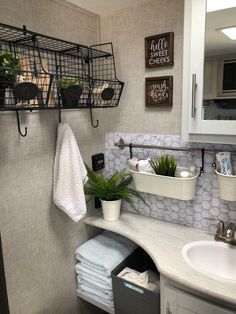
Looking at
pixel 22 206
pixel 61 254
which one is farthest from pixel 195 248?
pixel 22 206

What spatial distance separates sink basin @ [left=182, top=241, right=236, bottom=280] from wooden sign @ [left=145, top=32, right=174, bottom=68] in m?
1.04

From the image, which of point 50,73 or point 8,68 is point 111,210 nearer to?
point 50,73

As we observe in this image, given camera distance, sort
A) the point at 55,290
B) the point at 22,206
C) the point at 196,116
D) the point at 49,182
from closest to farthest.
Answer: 1. the point at 196,116
2. the point at 22,206
3. the point at 49,182
4. the point at 55,290

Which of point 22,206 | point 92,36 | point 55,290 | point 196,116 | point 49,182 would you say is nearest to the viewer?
point 196,116

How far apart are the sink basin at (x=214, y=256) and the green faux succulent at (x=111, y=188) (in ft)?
1.46

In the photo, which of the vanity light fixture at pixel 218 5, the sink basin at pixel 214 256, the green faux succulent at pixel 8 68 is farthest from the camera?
the sink basin at pixel 214 256

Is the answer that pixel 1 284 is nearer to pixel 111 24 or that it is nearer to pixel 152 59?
pixel 152 59

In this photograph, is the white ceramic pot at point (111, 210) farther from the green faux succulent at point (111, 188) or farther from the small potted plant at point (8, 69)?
the small potted plant at point (8, 69)

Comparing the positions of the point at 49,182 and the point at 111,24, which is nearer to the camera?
the point at 49,182

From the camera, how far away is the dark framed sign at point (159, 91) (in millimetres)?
1538

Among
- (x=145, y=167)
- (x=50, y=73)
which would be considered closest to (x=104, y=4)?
(x=50, y=73)

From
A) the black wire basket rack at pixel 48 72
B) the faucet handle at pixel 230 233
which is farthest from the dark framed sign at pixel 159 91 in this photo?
the faucet handle at pixel 230 233

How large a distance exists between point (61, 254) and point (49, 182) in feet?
1.59

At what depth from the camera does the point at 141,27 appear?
1.59 metres
